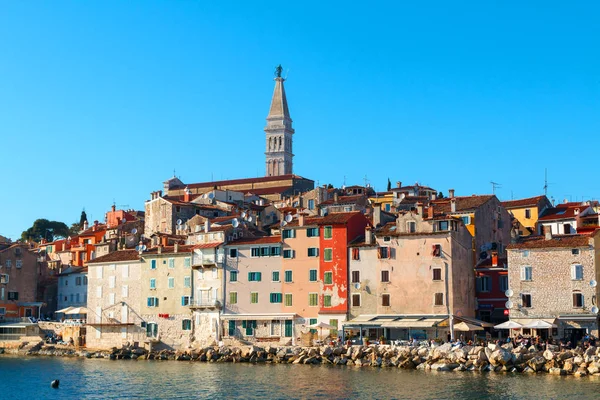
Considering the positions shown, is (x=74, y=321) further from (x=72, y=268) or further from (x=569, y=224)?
(x=569, y=224)

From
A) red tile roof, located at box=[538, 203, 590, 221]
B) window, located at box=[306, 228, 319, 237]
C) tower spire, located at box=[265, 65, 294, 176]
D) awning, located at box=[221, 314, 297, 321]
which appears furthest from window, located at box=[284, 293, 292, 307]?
tower spire, located at box=[265, 65, 294, 176]

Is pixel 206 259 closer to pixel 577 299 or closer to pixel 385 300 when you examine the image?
pixel 385 300

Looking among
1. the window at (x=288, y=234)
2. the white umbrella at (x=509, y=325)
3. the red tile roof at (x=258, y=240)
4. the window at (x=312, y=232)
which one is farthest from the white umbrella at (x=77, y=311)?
the white umbrella at (x=509, y=325)

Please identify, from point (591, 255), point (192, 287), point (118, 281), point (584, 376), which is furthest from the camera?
point (118, 281)

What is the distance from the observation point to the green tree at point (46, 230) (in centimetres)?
13000

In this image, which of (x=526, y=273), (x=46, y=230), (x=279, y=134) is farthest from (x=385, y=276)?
(x=279, y=134)

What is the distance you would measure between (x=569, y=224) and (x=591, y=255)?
15150mm

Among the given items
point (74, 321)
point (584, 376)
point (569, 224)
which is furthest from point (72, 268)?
point (584, 376)

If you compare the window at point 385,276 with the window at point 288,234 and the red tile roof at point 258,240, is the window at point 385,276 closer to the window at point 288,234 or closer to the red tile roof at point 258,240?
the window at point 288,234

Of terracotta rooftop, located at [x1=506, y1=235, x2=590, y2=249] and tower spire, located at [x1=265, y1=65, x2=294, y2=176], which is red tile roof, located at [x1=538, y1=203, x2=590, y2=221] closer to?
terracotta rooftop, located at [x1=506, y1=235, x2=590, y2=249]

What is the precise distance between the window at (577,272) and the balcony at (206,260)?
2539 cm

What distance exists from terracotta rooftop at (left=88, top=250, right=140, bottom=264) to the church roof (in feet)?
310

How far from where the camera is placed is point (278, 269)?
65250 millimetres

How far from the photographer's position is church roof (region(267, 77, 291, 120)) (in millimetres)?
168375
